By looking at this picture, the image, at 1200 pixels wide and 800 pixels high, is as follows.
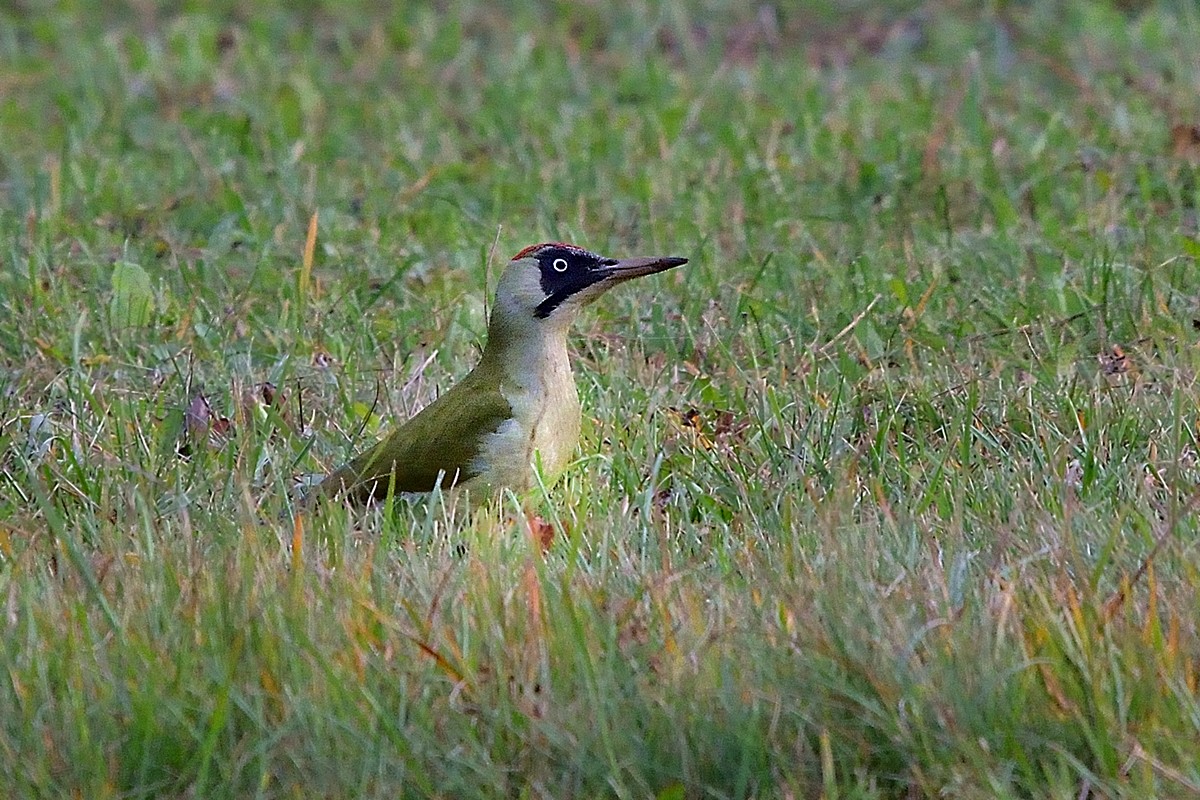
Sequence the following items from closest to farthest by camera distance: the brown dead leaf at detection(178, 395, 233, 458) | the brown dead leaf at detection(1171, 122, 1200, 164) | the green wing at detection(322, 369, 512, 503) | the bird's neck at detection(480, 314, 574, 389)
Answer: the green wing at detection(322, 369, 512, 503) < the bird's neck at detection(480, 314, 574, 389) < the brown dead leaf at detection(178, 395, 233, 458) < the brown dead leaf at detection(1171, 122, 1200, 164)

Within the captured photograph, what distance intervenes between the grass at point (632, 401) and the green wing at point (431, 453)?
0.12 m

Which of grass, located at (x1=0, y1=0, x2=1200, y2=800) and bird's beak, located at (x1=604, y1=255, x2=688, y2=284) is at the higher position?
bird's beak, located at (x1=604, y1=255, x2=688, y2=284)

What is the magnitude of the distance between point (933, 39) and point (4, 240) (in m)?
4.59

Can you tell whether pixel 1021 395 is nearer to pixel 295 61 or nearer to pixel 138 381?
pixel 138 381

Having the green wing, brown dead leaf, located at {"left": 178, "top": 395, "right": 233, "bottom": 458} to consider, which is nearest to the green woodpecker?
the green wing

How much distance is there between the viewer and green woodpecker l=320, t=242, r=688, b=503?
174 inches

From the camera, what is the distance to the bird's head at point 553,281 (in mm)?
4641

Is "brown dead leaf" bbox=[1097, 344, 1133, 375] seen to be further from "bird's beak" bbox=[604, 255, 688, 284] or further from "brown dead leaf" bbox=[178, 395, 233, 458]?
"brown dead leaf" bbox=[178, 395, 233, 458]

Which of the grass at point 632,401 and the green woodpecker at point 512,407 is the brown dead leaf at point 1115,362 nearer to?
the grass at point 632,401

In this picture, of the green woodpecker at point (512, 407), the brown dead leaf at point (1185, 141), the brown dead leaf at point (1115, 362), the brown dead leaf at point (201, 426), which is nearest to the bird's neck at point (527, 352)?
the green woodpecker at point (512, 407)

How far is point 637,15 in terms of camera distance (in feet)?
31.3

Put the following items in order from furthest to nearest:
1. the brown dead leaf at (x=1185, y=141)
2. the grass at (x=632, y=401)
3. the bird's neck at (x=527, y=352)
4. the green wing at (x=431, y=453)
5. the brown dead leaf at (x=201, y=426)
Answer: the brown dead leaf at (x=1185, y=141)
the brown dead leaf at (x=201, y=426)
the bird's neck at (x=527, y=352)
the green wing at (x=431, y=453)
the grass at (x=632, y=401)

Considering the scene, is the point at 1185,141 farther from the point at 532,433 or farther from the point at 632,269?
the point at 532,433

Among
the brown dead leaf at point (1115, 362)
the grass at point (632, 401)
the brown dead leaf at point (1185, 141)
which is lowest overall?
the brown dead leaf at point (1185, 141)
